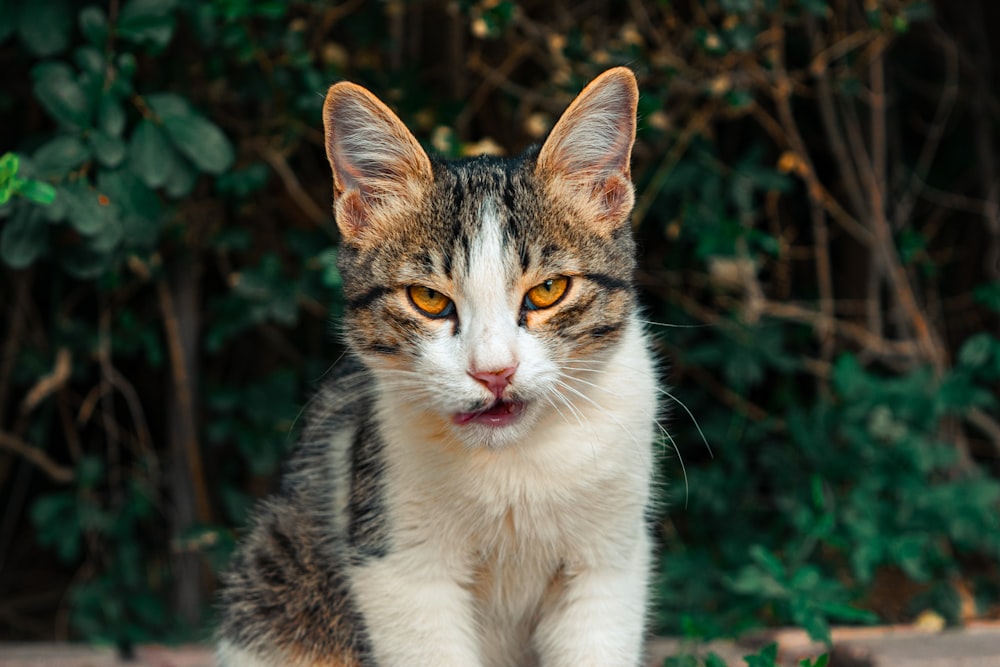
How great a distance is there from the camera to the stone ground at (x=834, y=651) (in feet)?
9.49

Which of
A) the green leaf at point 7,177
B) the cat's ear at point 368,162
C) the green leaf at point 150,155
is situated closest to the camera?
the cat's ear at point 368,162

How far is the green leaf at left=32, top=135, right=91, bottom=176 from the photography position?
2.87m

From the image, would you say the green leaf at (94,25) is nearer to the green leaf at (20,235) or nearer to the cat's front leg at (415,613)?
the green leaf at (20,235)

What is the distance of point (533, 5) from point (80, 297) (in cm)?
188

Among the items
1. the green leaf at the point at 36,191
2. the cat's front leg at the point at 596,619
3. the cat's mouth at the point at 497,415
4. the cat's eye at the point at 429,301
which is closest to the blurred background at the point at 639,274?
the green leaf at the point at 36,191

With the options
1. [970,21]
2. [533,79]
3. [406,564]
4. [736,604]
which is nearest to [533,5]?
[533,79]

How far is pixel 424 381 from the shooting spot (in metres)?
2.03

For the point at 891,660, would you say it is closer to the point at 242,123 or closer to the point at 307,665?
the point at 307,665

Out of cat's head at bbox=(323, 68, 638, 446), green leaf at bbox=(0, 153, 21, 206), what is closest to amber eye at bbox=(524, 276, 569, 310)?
cat's head at bbox=(323, 68, 638, 446)

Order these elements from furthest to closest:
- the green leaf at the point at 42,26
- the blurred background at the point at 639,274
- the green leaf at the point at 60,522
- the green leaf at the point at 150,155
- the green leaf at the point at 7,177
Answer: the green leaf at the point at 60,522
the blurred background at the point at 639,274
the green leaf at the point at 42,26
the green leaf at the point at 150,155
the green leaf at the point at 7,177

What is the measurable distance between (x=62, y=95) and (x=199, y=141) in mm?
357

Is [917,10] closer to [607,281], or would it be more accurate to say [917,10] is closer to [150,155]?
[607,281]

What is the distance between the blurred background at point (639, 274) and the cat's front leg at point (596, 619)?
0.73 meters

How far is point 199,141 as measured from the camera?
9.94 feet
